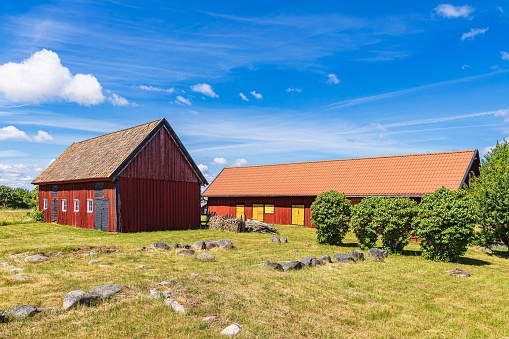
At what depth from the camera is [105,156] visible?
1105 inches

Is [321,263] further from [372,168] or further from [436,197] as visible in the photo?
[372,168]

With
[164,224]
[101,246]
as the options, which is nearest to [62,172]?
[164,224]

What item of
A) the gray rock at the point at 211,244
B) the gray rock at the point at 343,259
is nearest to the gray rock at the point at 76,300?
the gray rock at the point at 211,244

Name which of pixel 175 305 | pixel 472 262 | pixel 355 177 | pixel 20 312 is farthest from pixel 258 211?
pixel 20 312

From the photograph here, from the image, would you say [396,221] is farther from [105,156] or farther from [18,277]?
[105,156]

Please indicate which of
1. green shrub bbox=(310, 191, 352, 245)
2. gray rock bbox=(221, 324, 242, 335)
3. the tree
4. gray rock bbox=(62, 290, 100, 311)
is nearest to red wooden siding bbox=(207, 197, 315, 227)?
green shrub bbox=(310, 191, 352, 245)

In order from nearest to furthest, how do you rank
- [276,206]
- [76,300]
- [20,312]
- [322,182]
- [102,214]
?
[20,312]
[76,300]
[102,214]
[322,182]
[276,206]

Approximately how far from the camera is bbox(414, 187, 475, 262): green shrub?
13750 millimetres

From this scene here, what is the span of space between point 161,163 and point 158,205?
3372mm

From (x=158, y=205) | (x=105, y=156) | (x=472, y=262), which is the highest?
→ (x=105, y=156)

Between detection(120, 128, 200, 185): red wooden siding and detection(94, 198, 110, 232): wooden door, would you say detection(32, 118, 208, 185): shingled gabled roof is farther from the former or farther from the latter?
detection(94, 198, 110, 232): wooden door

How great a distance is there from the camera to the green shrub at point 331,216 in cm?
1820

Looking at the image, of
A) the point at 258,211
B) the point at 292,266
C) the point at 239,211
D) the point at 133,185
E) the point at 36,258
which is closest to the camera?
the point at 292,266

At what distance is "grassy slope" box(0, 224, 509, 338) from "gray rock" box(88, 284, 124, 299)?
247 millimetres
